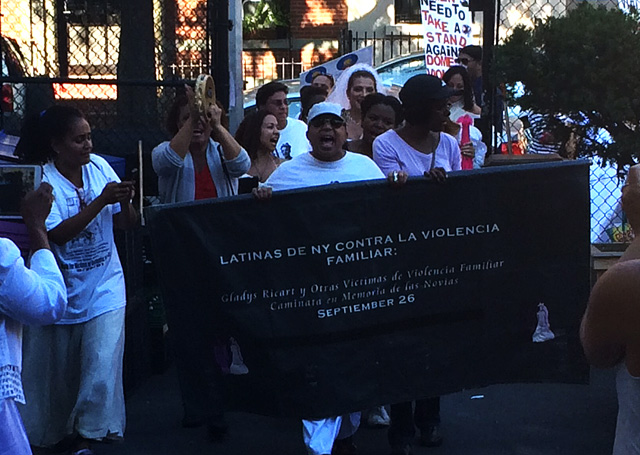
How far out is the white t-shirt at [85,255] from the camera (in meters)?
5.38

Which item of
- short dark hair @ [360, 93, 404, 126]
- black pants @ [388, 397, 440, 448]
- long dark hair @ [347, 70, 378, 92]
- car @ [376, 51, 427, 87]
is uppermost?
car @ [376, 51, 427, 87]

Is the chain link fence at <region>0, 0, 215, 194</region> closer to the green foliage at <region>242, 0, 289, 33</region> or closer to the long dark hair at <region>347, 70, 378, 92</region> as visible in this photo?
the long dark hair at <region>347, 70, 378, 92</region>

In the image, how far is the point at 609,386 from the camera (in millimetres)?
6867

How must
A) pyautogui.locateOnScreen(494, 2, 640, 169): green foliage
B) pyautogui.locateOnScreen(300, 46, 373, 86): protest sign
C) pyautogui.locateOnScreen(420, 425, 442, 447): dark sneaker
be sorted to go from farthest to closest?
pyautogui.locateOnScreen(300, 46, 373, 86): protest sign < pyautogui.locateOnScreen(494, 2, 640, 169): green foliage < pyautogui.locateOnScreen(420, 425, 442, 447): dark sneaker

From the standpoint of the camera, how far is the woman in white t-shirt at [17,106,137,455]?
5379 mm

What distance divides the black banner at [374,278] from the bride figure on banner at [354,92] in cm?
290

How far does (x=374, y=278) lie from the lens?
5.07 m

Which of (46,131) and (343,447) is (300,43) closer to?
(46,131)

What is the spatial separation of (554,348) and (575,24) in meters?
1.97

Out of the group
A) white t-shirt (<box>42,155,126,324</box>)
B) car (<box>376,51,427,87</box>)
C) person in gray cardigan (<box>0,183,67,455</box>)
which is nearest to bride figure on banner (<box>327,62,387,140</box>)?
white t-shirt (<box>42,155,126,324</box>)

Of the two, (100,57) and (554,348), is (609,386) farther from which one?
(100,57)

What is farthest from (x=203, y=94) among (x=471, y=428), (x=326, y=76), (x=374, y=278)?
(x=326, y=76)

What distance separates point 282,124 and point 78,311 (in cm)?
283

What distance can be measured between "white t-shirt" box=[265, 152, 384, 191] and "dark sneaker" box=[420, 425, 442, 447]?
1.41 metres
